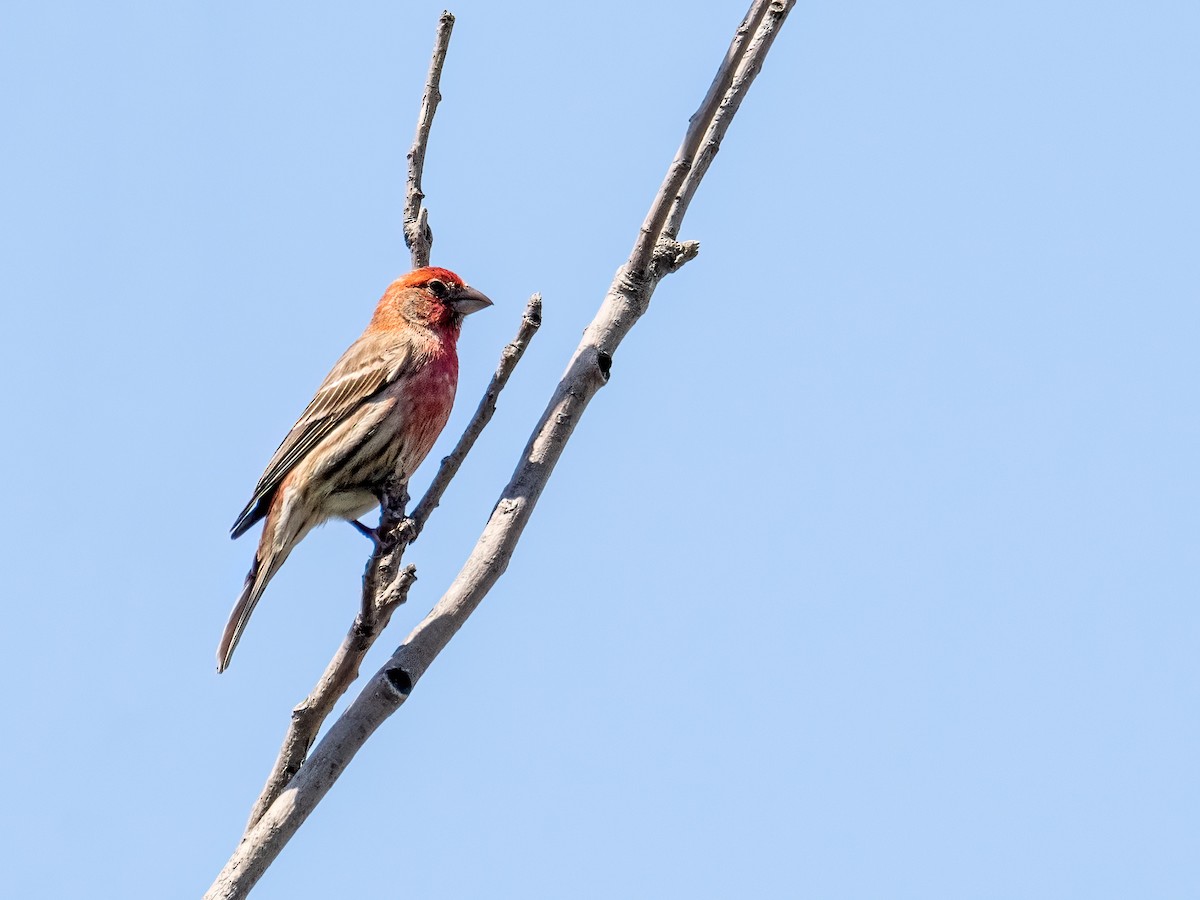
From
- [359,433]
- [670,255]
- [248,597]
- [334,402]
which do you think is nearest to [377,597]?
[670,255]

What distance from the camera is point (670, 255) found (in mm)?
5410

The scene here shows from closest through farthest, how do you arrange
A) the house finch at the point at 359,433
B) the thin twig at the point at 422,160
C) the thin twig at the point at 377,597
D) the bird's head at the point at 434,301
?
the thin twig at the point at 377,597 → the thin twig at the point at 422,160 → the house finch at the point at 359,433 → the bird's head at the point at 434,301

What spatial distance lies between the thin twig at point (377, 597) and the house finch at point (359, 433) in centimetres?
256

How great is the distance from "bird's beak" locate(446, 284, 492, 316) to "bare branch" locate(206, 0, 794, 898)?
4136 millimetres

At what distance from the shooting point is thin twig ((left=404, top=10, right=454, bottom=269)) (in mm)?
5895

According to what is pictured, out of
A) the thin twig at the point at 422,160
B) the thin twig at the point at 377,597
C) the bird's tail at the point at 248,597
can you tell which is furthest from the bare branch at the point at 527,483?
the bird's tail at the point at 248,597

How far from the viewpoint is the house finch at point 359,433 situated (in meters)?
8.16

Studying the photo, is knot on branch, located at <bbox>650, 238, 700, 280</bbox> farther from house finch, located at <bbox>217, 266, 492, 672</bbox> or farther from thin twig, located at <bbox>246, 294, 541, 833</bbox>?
house finch, located at <bbox>217, 266, 492, 672</bbox>

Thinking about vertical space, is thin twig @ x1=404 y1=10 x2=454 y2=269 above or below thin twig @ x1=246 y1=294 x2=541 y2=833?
above

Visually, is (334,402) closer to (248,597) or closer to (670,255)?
(248,597)

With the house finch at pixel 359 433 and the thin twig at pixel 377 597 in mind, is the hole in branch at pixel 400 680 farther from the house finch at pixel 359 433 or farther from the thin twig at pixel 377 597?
the house finch at pixel 359 433

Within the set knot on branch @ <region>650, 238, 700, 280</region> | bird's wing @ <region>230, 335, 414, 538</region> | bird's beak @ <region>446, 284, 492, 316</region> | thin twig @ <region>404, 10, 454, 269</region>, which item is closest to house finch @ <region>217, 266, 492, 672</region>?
bird's wing @ <region>230, 335, 414, 538</region>

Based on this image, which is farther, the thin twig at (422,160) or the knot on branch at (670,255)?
the thin twig at (422,160)

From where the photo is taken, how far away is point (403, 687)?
182 inches
